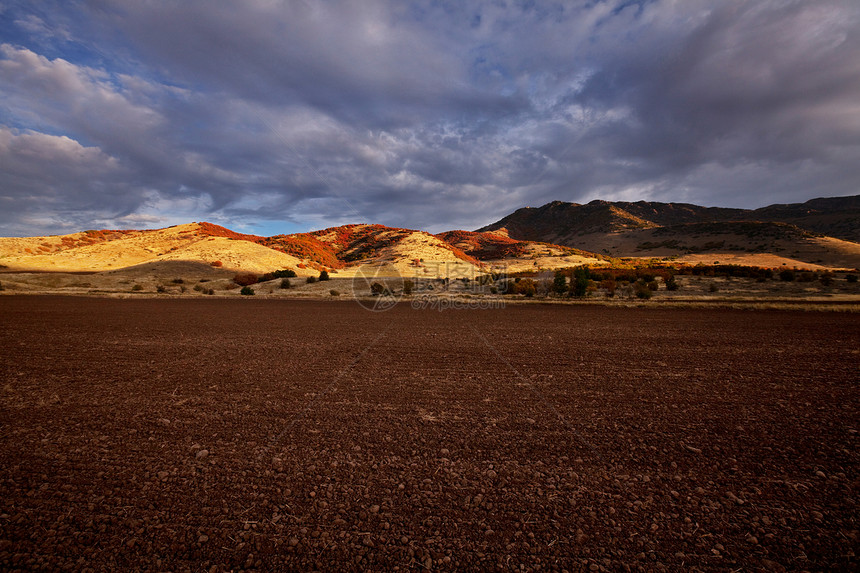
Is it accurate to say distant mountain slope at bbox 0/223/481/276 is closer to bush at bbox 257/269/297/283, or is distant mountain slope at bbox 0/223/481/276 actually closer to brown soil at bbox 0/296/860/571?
bush at bbox 257/269/297/283

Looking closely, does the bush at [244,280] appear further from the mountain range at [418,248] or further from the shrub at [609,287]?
the shrub at [609,287]

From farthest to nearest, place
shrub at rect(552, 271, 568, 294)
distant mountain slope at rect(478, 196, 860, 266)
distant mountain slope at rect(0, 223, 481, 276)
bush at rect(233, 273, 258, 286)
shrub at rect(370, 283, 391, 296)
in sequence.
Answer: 1. distant mountain slope at rect(478, 196, 860, 266)
2. distant mountain slope at rect(0, 223, 481, 276)
3. bush at rect(233, 273, 258, 286)
4. shrub at rect(370, 283, 391, 296)
5. shrub at rect(552, 271, 568, 294)

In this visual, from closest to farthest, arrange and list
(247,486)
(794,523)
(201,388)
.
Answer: (794,523) < (247,486) < (201,388)

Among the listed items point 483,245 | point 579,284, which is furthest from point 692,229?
point 579,284

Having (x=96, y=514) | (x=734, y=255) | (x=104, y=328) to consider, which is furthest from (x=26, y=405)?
(x=734, y=255)

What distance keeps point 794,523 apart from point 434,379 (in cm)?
528

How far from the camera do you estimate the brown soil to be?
273 cm

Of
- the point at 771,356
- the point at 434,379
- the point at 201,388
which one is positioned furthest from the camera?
the point at 771,356

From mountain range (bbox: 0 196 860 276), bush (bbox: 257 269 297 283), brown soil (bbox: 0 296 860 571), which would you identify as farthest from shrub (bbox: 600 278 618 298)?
bush (bbox: 257 269 297 283)

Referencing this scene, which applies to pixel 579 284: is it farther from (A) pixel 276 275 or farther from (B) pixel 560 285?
(A) pixel 276 275

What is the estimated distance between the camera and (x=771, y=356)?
9.12 metres

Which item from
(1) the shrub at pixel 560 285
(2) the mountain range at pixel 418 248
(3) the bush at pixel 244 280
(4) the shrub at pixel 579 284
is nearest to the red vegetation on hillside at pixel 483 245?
(2) the mountain range at pixel 418 248

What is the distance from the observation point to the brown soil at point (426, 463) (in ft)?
8.95

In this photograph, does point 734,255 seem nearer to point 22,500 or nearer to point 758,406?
point 758,406
